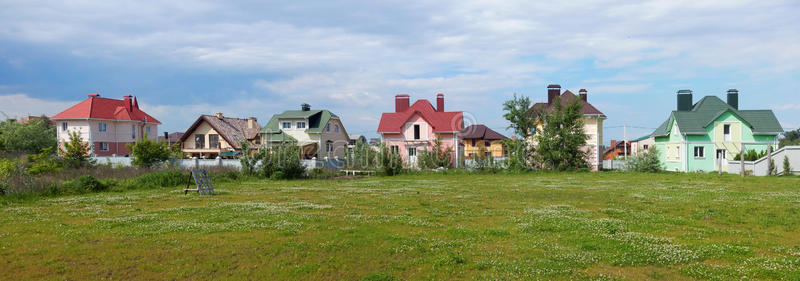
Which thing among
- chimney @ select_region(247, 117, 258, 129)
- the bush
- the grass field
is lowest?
the grass field

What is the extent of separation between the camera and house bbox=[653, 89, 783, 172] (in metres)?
48.4

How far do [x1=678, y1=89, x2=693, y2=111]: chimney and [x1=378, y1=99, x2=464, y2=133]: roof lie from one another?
84.6 ft

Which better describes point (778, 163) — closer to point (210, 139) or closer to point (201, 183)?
point (201, 183)

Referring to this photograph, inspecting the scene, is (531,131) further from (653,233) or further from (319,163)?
(653,233)

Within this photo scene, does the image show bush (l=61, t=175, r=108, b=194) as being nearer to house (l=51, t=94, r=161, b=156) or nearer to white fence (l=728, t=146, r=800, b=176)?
house (l=51, t=94, r=161, b=156)

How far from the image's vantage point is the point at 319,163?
4594cm

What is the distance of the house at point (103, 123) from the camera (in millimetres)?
62219

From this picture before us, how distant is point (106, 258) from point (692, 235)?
1323cm

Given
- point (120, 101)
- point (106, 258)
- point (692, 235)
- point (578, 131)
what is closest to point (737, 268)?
point (692, 235)

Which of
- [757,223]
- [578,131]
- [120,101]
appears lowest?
[757,223]

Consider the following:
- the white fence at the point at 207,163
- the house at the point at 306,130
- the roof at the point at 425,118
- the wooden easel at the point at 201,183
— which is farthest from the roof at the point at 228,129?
the wooden easel at the point at 201,183

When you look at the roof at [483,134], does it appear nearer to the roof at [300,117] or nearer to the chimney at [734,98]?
the roof at [300,117]

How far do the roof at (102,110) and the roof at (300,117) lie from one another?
20727 mm

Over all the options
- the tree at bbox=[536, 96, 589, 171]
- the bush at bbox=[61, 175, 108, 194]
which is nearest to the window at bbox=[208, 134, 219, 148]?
the bush at bbox=[61, 175, 108, 194]
